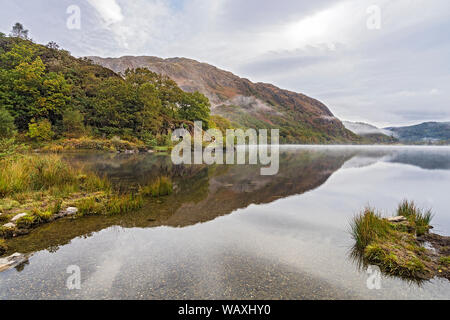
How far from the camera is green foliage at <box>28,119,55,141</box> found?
3325 centimetres

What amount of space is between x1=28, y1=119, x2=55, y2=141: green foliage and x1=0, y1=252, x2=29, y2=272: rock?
3686 centimetres

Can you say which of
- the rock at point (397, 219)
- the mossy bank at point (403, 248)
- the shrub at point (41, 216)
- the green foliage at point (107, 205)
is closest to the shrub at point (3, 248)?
the shrub at point (41, 216)

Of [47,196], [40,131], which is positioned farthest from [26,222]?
[40,131]

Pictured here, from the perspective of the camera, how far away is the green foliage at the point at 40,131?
33.3 m

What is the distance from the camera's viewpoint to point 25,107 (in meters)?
36.4

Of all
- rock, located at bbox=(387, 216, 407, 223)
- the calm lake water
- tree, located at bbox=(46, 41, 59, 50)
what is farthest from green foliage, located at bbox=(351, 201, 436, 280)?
tree, located at bbox=(46, 41, 59, 50)

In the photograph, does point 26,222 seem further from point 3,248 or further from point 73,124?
point 73,124

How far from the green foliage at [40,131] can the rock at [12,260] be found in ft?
121

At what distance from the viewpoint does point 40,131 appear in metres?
33.7

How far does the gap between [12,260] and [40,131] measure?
37.6 metres

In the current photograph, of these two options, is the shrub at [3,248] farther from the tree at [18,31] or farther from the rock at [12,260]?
the tree at [18,31]

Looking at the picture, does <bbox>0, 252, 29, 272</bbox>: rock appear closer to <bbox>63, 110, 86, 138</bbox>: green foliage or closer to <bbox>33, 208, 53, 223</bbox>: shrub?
<bbox>33, 208, 53, 223</bbox>: shrub
